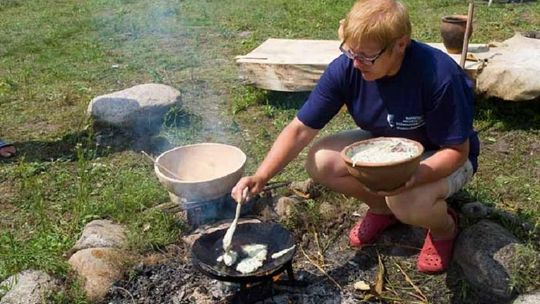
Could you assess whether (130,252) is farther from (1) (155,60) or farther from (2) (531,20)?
(2) (531,20)

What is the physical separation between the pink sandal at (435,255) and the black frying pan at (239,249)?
0.73 metres

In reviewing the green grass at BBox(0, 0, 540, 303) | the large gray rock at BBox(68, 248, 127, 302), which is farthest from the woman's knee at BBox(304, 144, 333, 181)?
the large gray rock at BBox(68, 248, 127, 302)

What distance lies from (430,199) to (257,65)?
10.5 feet

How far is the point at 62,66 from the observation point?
760 centimetres

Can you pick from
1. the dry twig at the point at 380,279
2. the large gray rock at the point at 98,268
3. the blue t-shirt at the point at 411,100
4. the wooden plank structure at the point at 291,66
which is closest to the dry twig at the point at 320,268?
the dry twig at the point at 380,279

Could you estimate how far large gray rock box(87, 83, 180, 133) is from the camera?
5.45 meters

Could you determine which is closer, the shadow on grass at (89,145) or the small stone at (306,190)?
the small stone at (306,190)

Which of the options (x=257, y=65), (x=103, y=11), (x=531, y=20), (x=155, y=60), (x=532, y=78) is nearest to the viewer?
(x=532, y=78)

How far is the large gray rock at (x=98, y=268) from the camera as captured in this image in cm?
331

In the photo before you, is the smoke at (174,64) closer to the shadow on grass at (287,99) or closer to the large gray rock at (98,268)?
the shadow on grass at (287,99)

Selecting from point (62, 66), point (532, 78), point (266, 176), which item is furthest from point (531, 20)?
point (266, 176)

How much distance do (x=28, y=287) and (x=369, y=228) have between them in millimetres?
1862

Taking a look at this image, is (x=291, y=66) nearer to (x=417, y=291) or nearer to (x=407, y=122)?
(x=407, y=122)

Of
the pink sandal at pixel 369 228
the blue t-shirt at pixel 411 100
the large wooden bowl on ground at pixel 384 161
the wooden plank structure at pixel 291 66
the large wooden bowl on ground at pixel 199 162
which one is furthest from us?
the wooden plank structure at pixel 291 66
